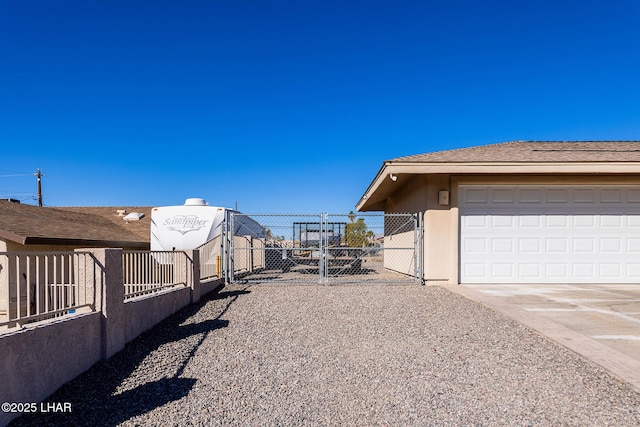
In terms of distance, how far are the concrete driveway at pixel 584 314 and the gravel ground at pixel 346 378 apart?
301 millimetres

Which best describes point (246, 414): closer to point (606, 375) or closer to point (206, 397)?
point (206, 397)

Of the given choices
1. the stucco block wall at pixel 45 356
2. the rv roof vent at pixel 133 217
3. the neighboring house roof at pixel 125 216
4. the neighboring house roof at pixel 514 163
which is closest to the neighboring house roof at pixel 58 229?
the neighboring house roof at pixel 125 216

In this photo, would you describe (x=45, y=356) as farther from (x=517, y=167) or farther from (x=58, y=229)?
(x=58, y=229)

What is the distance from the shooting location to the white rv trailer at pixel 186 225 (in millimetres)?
12727

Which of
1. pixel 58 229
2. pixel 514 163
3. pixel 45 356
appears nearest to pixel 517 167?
pixel 514 163

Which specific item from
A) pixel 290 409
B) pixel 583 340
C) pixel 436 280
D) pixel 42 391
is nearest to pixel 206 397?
pixel 290 409

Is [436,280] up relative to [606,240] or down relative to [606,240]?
down

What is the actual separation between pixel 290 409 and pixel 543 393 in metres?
2.32

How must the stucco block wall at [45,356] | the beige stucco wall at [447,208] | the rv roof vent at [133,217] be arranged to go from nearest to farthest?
the stucco block wall at [45,356], the beige stucco wall at [447,208], the rv roof vent at [133,217]

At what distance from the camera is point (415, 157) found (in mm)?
10633

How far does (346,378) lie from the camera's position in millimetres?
4141

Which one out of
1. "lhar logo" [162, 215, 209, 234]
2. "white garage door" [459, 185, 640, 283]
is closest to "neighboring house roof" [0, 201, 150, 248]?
"lhar logo" [162, 215, 209, 234]

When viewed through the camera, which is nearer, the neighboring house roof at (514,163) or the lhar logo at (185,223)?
the neighboring house roof at (514,163)

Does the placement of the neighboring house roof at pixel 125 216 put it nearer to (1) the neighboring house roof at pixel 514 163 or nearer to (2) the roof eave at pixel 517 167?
(1) the neighboring house roof at pixel 514 163
